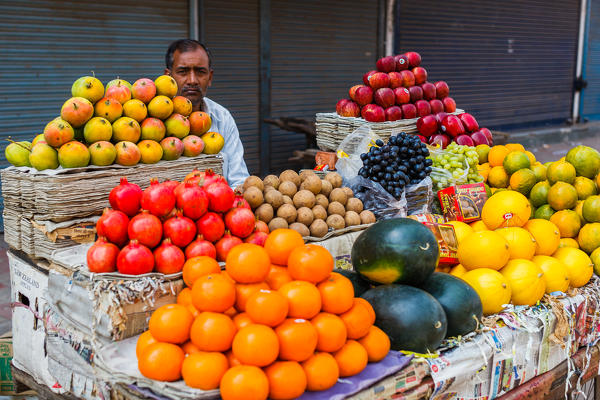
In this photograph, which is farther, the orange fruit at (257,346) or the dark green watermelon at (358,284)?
the dark green watermelon at (358,284)

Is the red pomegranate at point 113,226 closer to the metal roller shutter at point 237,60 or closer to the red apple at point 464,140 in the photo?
the red apple at point 464,140

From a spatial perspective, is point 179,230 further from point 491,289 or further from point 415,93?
point 415,93

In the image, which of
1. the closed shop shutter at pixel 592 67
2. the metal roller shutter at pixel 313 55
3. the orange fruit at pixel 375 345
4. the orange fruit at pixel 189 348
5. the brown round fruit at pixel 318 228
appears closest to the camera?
the orange fruit at pixel 189 348

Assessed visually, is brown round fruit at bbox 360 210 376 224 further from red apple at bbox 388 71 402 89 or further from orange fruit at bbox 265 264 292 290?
red apple at bbox 388 71 402 89

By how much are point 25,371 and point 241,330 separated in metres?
1.84

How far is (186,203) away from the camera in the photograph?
235cm

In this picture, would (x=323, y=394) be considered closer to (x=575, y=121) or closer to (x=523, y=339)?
(x=523, y=339)

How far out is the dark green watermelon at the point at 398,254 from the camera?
2.29 metres

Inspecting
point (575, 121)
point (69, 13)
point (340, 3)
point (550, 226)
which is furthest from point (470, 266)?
point (575, 121)

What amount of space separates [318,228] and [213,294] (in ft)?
3.47

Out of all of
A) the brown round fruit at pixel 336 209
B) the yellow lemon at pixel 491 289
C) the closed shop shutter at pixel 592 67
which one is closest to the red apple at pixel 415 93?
the brown round fruit at pixel 336 209

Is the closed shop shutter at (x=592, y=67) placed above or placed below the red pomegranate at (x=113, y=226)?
above

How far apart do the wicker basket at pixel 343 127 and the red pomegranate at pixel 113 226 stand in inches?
93.1

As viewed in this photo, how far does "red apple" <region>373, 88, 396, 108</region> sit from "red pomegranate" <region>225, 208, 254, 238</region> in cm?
218
